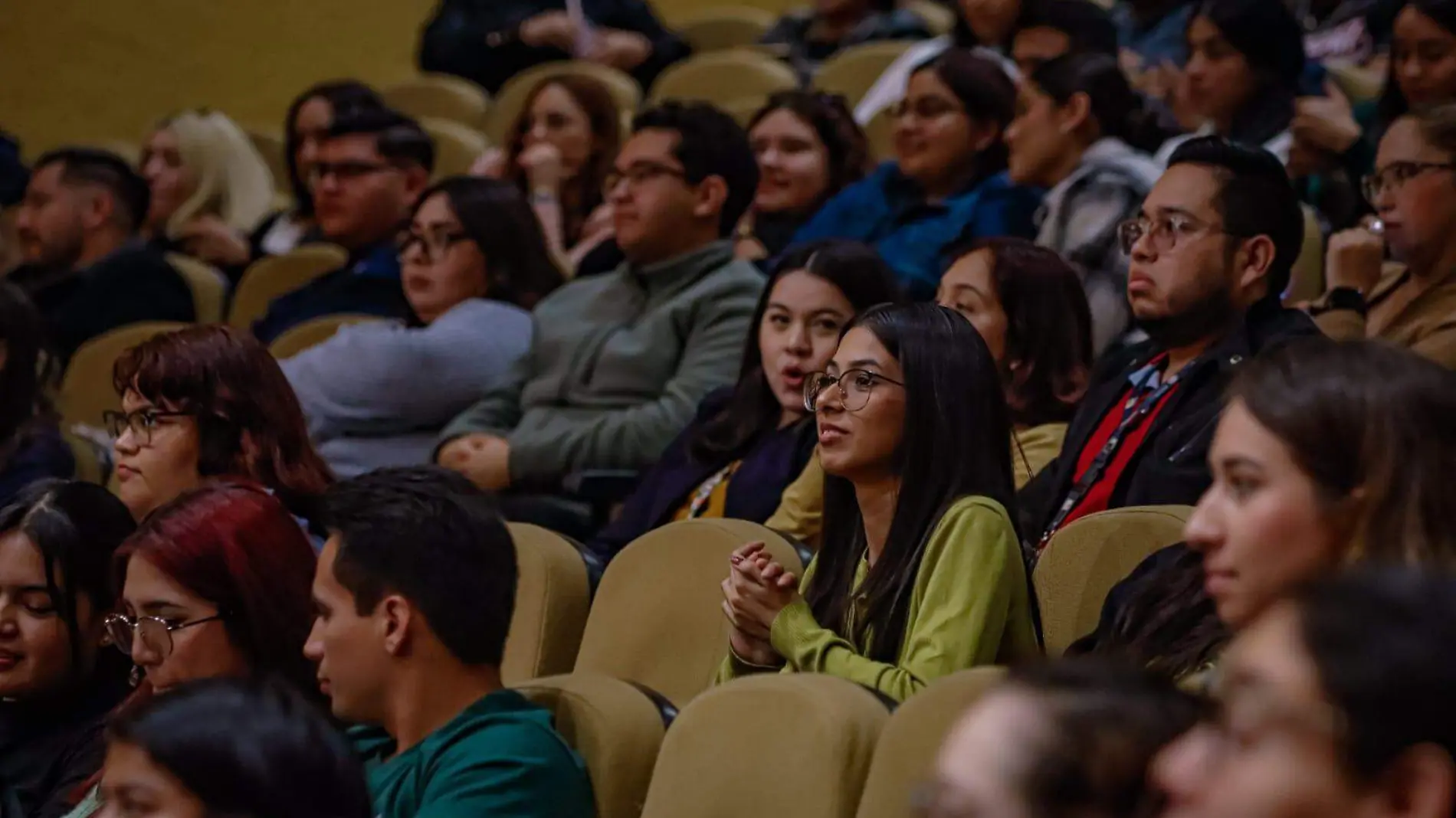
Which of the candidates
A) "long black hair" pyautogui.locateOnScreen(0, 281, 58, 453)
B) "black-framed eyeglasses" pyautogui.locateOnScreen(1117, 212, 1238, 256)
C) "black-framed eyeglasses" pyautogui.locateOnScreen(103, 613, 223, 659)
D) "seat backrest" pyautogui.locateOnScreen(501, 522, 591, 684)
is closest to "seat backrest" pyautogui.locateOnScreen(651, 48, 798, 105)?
"long black hair" pyautogui.locateOnScreen(0, 281, 58, 453)

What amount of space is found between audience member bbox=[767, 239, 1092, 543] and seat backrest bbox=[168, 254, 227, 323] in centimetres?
192

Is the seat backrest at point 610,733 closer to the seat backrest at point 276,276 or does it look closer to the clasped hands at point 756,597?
the clasped hands at point 756,597

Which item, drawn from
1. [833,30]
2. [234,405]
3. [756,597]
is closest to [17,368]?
[234,405]

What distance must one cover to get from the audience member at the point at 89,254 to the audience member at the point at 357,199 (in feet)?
1.06

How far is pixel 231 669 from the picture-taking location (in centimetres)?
210

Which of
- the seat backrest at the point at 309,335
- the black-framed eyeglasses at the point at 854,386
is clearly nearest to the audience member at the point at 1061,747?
Answer: the black-framed eyeglasses at the point at 854,386

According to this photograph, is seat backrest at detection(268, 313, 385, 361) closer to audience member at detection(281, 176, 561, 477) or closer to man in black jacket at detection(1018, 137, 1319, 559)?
audience member at detection(281, 176, 561, 477)

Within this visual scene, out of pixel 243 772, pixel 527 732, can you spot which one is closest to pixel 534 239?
pixel 527 732

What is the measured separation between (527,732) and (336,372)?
5.06ft

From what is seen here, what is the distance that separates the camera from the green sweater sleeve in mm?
1906

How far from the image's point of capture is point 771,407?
2801 millimetres

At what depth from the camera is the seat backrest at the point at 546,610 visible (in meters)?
2.39

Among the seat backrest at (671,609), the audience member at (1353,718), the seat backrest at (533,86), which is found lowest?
the seat backrest at (533,86)

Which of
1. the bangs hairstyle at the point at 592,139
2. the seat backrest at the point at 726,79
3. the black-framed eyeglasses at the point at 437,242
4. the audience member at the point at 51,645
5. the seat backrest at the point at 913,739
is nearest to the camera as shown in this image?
the seat backrest at the point at 913,739
